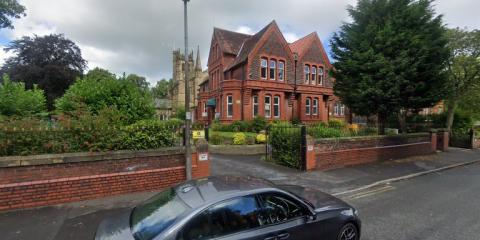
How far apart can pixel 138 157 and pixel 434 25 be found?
14870 millimetres

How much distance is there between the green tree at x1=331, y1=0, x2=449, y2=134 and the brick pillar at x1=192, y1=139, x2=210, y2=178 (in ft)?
27.3

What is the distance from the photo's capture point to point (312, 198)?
14.2 ft

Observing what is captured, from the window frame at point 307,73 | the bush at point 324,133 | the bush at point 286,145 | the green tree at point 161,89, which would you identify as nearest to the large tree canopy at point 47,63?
the window frame at point 307,73

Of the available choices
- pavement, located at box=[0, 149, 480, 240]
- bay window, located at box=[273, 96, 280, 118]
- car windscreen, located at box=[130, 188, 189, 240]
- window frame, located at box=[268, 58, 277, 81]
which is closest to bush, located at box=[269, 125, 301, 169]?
pavement, located at box=[0, 149, 480, 240]

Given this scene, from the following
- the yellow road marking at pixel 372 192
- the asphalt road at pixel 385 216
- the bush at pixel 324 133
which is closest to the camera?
the asphalt road at pixel 385 216

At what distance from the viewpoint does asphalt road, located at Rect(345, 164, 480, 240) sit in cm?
463

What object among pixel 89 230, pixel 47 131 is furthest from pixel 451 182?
pixel 47 131

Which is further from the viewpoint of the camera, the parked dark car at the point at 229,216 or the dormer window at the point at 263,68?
the dormer window at the point at 263,68

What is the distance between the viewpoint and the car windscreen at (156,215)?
2.77 meters

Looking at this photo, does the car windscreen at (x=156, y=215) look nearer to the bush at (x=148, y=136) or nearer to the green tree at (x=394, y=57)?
the bush at (x=148, y=136)

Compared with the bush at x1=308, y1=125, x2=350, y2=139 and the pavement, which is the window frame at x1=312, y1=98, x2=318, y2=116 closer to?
the bush at x1=308, y1=125, x2=350, y2=139

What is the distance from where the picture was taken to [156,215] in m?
3.02

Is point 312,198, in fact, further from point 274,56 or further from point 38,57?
point 38,57

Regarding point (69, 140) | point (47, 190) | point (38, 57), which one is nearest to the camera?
point (47, 190)
